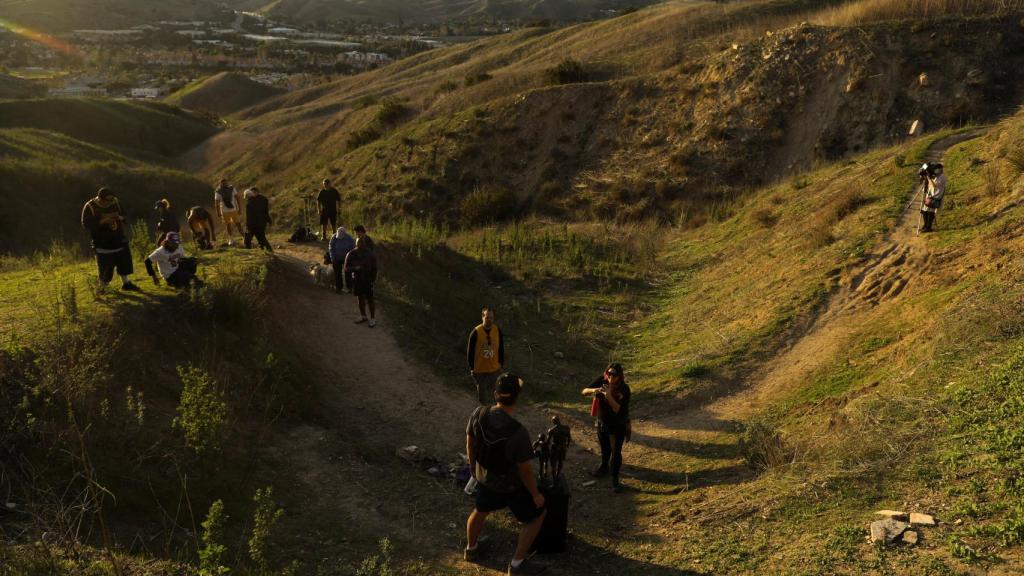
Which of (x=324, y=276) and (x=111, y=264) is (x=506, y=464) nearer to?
(x=111, y=264)

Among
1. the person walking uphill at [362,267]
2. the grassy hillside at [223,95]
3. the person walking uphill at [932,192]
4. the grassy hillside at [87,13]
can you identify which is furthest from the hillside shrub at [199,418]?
the grassy hillside at [87,13]

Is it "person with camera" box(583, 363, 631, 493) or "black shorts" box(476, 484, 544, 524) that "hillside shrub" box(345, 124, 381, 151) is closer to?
"person with camera" box(583, 363, 631, 493)

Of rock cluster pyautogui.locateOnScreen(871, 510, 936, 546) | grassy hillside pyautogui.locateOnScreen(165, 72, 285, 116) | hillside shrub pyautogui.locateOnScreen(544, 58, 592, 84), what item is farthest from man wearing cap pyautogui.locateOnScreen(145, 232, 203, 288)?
grassy hillside pyautogui.locateOnScreen(165, 72, 285, 116)

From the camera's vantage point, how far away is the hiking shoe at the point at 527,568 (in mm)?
5920

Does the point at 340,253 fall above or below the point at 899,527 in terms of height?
above

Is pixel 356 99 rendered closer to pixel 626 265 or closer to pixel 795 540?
pixel 626 265

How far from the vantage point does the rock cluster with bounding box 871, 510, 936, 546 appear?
518 cm

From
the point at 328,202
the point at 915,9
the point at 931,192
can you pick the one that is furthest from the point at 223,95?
the point at 931,192

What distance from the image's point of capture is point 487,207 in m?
26.8

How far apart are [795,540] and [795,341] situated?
691 cm

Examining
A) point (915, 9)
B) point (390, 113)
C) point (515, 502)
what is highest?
point (915, 9)

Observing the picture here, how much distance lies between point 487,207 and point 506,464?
2169cm

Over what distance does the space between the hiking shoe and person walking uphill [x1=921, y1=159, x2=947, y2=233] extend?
36.8ft

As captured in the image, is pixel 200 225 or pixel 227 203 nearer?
pixel 200 225
